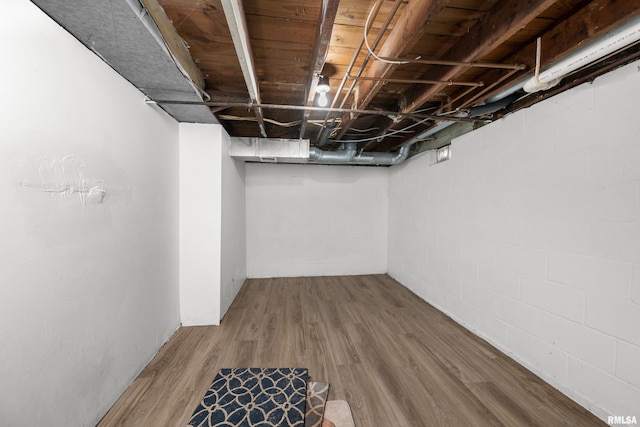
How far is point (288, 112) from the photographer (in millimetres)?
2289

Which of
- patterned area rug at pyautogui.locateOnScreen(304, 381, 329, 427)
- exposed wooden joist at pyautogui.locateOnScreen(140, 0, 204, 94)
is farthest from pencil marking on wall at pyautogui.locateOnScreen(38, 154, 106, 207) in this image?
patterned area rug at pyautogui.locateOnScreen(304, 381, 329, 427)

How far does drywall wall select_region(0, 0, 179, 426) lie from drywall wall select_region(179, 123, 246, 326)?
0.50 m

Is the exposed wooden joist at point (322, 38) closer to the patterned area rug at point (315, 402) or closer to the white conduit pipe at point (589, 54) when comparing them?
the white conduit pipe at point (589, 54)

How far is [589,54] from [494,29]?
1.47ft

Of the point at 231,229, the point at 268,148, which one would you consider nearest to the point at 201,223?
the point at 231,229

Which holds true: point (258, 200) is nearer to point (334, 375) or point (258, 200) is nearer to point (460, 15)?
point (334, 375)

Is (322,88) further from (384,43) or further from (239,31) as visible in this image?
(239,31)

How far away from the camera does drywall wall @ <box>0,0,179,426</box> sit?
861 mm

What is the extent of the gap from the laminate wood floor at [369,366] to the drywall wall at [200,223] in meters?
0.24

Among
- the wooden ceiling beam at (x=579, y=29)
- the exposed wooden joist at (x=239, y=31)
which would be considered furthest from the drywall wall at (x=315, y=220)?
the wooden ceiling beam at (x=579, y=29)

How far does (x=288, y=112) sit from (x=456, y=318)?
107 inches

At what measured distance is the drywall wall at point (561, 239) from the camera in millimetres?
1202

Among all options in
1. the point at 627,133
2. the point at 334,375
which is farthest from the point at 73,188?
the point at 627,133

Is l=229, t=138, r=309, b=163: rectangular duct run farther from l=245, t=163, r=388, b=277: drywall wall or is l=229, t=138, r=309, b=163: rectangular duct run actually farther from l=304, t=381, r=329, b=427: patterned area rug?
l=304, t=381, r=329, b=427: patterned area rug
